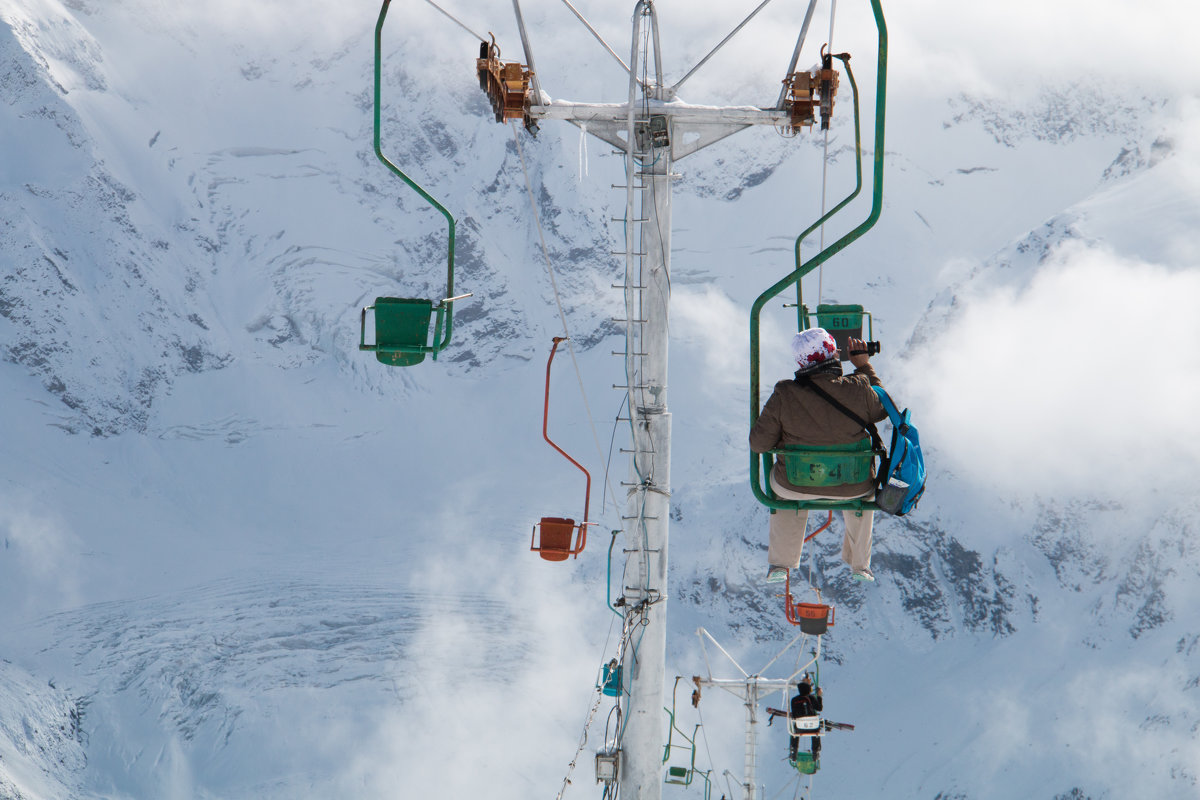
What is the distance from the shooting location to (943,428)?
108938 millimetres

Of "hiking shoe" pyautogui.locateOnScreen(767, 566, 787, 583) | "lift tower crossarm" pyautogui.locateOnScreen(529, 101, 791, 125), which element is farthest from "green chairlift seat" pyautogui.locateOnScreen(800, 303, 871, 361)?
"hiking shoe" pyautogui.locateOnScreen(767, 566, 787, 583)

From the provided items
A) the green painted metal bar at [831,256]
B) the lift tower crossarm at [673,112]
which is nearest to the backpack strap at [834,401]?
the green painted metal bar at [831,256]

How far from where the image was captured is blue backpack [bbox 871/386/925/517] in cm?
538

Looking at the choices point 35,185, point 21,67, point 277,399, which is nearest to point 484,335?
point 277,399

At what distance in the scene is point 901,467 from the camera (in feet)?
17.8

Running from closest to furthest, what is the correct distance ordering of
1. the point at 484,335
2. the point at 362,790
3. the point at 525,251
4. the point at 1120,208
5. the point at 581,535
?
1. the point at 581,535
2. the point at 362,790
3. the point at 484,335
4. the point at 525,251
5. the point at 1120,208

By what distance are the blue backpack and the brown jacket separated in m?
0.08

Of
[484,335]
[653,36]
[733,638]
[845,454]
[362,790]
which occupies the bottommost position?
[362,790]

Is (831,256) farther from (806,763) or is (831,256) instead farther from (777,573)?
(806,763)

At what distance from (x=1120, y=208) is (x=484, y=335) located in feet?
246

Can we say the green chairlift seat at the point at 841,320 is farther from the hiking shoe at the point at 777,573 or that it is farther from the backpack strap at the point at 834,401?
the backpack strap at the point at 834,401

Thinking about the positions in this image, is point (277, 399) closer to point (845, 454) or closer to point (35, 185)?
point (35, 185)

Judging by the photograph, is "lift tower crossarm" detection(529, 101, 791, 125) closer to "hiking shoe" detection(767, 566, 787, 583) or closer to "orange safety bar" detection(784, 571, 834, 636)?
"hiking shoe" detection(767, 566, 787, 583)

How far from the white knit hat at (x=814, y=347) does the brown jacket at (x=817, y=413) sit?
9 centimetres
